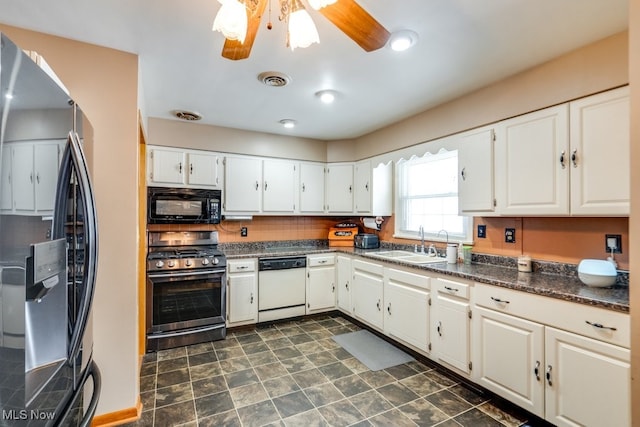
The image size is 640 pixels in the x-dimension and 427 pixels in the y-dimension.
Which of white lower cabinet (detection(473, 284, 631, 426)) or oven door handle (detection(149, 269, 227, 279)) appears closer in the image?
white lower cabinet (detection(473, 284, 631, 426))

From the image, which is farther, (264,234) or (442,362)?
(264,234)

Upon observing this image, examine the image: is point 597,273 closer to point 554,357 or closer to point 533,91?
point 554,357

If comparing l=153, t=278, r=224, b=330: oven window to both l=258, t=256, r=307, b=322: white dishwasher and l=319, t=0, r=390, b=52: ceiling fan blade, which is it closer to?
l=258, t=256, r=307, b=322: white dishwasher

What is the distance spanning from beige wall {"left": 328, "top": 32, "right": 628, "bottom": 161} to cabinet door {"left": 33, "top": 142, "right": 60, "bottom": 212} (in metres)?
2.75

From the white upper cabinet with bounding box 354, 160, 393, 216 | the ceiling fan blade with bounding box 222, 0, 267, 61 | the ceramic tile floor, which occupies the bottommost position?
the ceramic tile floor

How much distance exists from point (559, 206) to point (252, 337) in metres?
3.02

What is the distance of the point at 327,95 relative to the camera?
271 centimetres

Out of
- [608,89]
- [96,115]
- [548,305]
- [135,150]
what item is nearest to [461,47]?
[608,89]

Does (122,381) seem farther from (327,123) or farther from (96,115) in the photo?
(327,123)

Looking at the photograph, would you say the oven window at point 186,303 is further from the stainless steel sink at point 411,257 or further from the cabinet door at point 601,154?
the cabinet door at point 601,154

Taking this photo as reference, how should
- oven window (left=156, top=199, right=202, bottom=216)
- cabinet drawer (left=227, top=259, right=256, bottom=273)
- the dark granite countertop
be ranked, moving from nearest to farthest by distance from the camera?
the dark granite countertop → oven window (left=156, top=199, right=202, bottom=216) → cabinet drawer (left=227, top=259, right=256, bottom=273)

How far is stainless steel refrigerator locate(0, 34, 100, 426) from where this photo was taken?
71cm

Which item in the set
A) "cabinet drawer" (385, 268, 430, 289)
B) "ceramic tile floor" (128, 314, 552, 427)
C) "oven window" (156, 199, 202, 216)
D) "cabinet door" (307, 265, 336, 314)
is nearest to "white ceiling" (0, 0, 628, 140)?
"oven window" (156, 199, 202, 216)

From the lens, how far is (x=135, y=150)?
2037 mm
